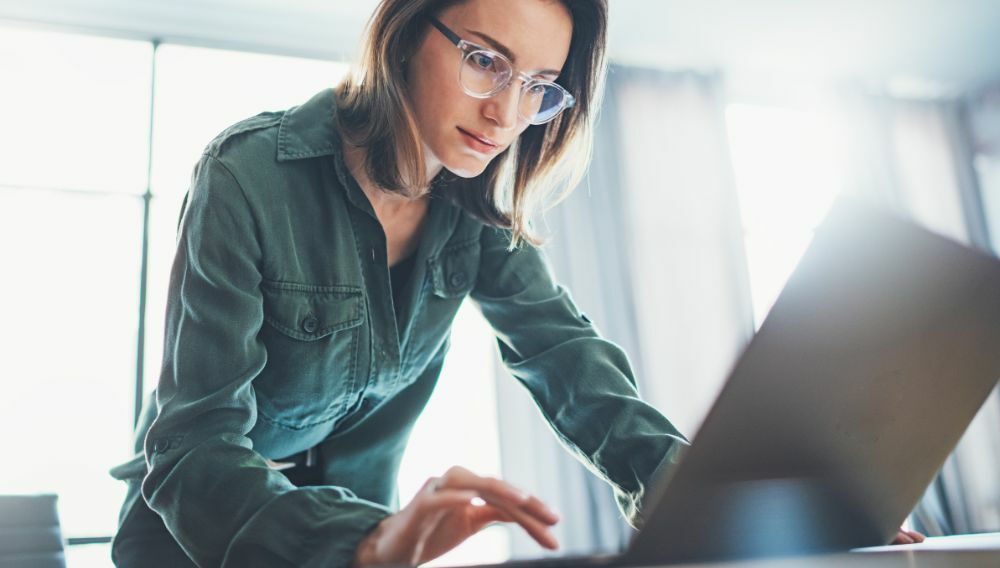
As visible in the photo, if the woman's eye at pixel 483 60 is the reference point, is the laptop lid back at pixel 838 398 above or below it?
below

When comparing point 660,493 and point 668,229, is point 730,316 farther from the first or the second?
point 660,493

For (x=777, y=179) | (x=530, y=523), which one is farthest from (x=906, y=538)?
(x=777, y=179)

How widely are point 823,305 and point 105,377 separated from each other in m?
3.07

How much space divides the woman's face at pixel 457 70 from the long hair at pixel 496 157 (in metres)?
0.02

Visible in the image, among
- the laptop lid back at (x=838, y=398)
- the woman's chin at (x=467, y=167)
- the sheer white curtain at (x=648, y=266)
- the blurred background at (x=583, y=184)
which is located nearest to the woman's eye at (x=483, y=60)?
the woman's chin at (x=467, y=167)

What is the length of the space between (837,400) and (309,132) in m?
0.72

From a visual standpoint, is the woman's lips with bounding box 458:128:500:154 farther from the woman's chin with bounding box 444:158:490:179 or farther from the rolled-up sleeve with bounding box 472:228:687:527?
the rolled-up sleeve with bounding box 472:228:687:527

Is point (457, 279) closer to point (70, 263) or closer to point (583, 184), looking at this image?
point (70, 263)

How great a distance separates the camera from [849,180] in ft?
14.6

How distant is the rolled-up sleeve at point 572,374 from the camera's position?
1058 mm

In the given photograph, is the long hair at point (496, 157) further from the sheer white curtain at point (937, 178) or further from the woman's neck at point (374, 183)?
the sheer white curtain at point (937, 178)

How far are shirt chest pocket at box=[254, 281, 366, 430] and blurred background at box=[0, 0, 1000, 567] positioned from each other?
1831mm

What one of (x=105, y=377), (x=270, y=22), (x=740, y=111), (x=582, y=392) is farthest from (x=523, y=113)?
(x=740, y=111)

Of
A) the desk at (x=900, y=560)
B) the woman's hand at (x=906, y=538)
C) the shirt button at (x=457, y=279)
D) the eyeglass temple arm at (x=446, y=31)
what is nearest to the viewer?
the desk at (x=900, y=560)
